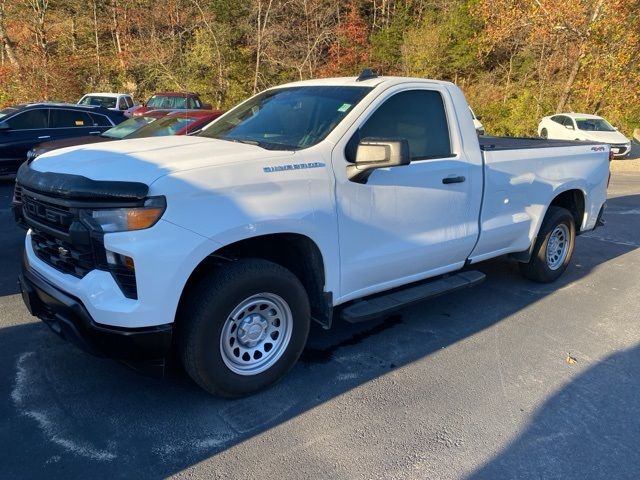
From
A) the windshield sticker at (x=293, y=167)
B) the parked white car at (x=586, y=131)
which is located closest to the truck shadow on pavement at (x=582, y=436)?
the windshield sticker at (x=293, y=167)

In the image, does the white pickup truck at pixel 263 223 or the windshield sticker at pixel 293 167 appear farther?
the windshield sticker at pixel 293 167

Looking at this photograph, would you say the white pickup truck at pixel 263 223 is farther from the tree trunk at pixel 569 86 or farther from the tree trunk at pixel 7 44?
the tree trunk at pixel 7 44

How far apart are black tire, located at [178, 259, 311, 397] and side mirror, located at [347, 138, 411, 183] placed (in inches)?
31.9

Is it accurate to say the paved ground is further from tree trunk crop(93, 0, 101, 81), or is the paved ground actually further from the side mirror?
tree trunk crop(93, 0, 101, 81)

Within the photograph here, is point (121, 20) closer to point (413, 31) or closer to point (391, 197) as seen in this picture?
point (413, 31)

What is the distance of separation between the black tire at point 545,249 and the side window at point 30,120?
34.1 feet

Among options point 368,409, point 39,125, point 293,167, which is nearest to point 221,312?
point 293,167

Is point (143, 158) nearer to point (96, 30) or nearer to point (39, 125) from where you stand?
point (39, 125)

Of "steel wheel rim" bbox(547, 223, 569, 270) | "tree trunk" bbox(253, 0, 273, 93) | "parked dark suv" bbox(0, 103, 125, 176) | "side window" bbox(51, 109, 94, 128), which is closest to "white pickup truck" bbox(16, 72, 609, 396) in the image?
"steel wheel rim" bbox(547, 223, 569, 270)

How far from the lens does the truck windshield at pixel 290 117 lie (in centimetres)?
368

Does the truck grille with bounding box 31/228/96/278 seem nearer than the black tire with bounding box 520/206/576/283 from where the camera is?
Yes

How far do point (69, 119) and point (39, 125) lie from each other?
0.62 m

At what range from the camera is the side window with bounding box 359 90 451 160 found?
12.7 feet

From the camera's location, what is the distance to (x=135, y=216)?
274cm
